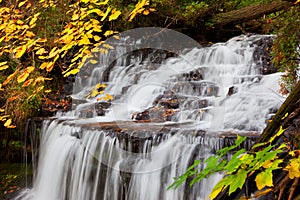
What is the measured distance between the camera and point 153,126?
4.34 m

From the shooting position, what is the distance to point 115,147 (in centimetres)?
403

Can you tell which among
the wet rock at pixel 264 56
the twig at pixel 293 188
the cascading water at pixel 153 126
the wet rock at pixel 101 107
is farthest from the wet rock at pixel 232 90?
the twig at pixel 293 188

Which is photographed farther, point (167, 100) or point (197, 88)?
point (197, 88)

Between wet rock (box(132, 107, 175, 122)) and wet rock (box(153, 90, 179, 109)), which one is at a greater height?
wet rock (box(153, 90, 179, 109))

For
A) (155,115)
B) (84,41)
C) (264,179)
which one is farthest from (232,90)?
(264,179)

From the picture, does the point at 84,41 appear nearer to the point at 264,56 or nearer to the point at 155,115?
the point at 155,115

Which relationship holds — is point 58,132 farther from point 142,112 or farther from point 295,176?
point 295,176

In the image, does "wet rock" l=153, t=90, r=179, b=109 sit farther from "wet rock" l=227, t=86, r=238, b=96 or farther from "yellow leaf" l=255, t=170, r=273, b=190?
"yellow leaf" l=255, t=170, r=273, b=190

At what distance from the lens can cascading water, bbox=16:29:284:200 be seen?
3623mm

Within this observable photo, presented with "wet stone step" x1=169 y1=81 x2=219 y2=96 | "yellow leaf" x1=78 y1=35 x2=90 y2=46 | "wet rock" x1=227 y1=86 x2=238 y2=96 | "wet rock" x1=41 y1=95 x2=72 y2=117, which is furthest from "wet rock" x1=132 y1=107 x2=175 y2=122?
"yellow leaf" x1=78 y1=35 x2=90 y2=46

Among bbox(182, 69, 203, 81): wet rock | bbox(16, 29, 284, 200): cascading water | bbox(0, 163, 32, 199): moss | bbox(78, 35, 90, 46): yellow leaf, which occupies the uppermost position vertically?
bbox(78, 35, 90, 46): yellow leaf

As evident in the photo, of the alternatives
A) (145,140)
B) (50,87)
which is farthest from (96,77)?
(145,140)

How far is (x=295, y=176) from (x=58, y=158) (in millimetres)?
4105

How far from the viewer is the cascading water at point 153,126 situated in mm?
3623
